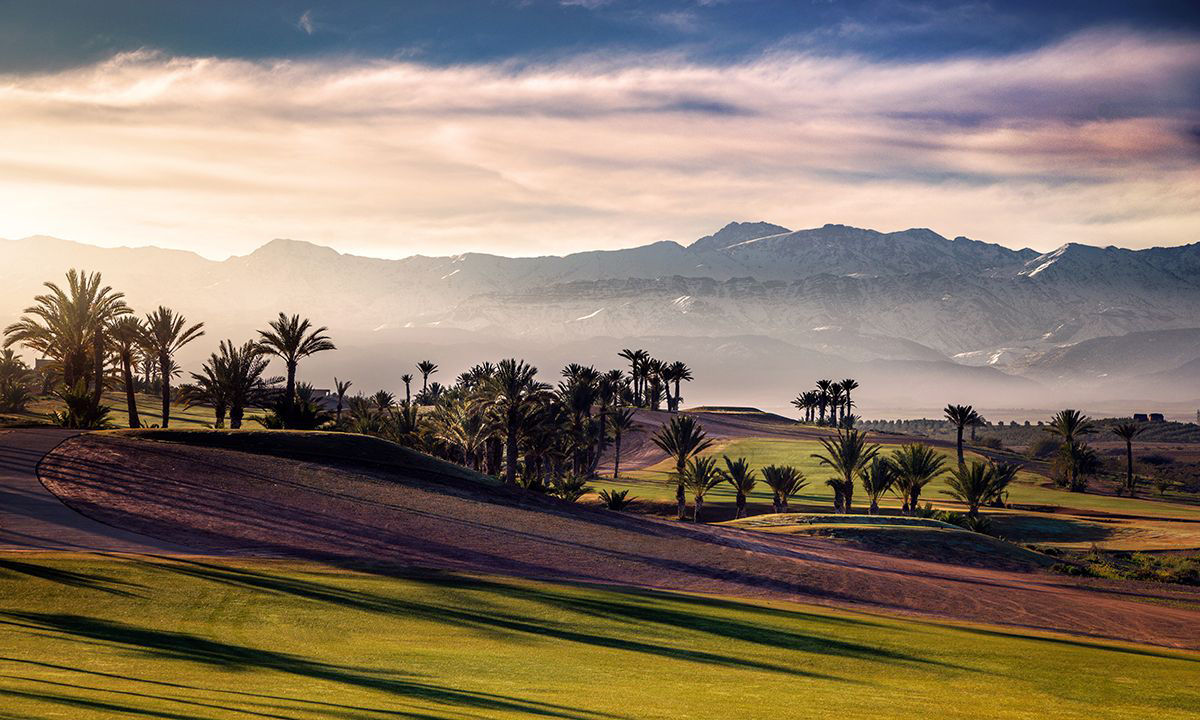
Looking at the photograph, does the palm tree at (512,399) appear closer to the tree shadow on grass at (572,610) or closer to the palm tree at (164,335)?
the palm tree at (164,335)

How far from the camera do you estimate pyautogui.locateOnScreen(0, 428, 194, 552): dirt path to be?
27047mm

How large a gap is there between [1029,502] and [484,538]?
6627cm

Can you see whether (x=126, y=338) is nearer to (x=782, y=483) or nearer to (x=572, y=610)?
(x=782, y=483)

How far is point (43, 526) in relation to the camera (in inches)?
1141

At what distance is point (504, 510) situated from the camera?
139 ft

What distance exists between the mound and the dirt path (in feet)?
2.42

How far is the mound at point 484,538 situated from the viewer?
3156 cm

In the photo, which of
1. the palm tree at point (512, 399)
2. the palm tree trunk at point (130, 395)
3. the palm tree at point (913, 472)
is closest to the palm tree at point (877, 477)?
the palm tree at point (913, 472)

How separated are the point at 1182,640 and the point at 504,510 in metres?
25.8

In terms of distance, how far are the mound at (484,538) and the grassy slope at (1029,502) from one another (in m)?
25.3

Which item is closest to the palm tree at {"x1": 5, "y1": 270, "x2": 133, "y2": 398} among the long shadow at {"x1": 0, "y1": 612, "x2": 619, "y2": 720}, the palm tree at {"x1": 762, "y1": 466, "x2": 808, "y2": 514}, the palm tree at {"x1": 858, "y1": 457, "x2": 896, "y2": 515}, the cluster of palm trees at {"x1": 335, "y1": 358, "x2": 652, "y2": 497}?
the cluster of palm trees at {"x1": 335, "y1": 358, "x2": 652, "y2": 497}

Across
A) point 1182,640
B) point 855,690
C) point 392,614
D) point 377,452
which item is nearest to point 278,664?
point 392,614

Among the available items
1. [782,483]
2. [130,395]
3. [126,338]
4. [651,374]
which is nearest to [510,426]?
[782,483]

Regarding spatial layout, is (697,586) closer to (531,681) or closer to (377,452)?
(531,681)
